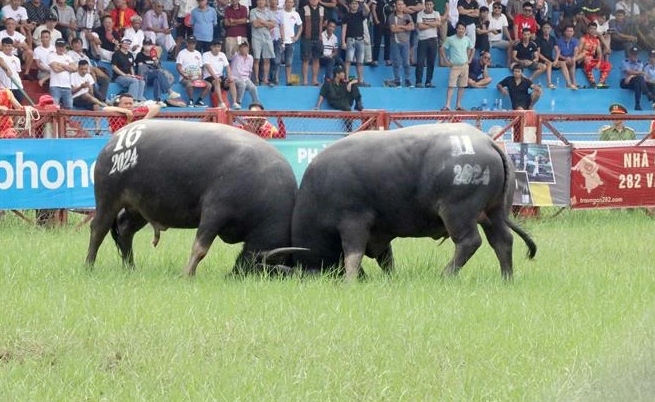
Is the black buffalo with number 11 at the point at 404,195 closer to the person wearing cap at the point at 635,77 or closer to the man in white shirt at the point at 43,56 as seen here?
the man in white shirt at the point at 43,56

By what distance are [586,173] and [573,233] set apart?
2.16m

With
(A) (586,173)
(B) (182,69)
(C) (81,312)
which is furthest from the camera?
(B) (182,69)

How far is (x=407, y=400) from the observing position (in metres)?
7.11

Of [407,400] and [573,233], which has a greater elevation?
[407,400]

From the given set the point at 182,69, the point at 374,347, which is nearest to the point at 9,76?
the point at 182,69

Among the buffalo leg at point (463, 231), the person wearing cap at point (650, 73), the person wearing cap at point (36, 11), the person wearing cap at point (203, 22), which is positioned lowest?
the person wearing cap at point (650, 73)

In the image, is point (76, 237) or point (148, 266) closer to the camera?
point (148, 266)

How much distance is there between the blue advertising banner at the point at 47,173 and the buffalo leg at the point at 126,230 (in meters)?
3.97

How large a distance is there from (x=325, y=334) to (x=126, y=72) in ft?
54.8

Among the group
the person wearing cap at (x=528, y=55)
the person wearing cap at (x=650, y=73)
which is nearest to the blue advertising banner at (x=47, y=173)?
the person wearing cap at (x=528, y=55)

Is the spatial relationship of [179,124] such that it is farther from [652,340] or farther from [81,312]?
[652,340]

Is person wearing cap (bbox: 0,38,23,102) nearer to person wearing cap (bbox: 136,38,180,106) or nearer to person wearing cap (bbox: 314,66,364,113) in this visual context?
person wearing cap (bbox: 136,38,180,106)

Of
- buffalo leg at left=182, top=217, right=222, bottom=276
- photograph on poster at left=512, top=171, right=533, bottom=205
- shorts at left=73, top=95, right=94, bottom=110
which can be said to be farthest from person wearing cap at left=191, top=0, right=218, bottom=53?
buffalo leg at left=182, top=217, right=222, bottom=276

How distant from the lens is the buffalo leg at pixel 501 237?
11727 millimetres
